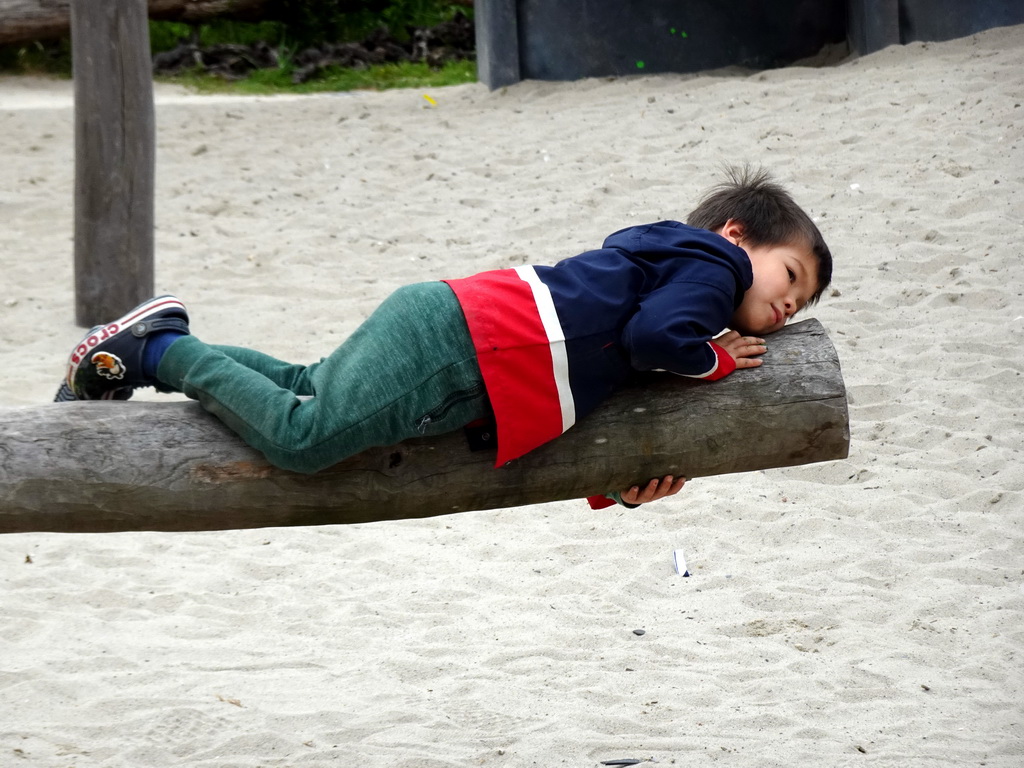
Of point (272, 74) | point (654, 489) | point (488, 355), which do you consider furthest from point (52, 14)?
point (654, 489)

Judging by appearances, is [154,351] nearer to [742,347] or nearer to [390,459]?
[390,459]

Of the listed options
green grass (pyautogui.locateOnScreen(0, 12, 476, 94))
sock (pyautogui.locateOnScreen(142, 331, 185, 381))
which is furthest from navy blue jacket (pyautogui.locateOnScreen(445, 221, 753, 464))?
green grass (pyautogui.locateOnScreen(0, 12, 476, 94))

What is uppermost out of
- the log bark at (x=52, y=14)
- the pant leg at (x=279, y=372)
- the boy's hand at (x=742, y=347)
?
the log bark at (x=52, y=14)

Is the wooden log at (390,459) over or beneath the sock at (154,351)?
beneath

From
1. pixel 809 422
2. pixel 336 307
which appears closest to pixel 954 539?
pixel 809 422

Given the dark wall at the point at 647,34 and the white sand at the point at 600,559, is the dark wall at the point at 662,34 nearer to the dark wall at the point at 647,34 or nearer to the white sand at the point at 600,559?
the dark wall at the point at 647,34

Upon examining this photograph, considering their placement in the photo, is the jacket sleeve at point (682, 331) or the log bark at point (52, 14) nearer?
the jacket sleeve at point (682, 331)

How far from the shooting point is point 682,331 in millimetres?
2090

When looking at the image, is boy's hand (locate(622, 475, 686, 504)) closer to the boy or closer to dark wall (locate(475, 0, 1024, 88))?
the boy

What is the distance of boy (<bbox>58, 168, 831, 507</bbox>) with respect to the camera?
2.09 metres

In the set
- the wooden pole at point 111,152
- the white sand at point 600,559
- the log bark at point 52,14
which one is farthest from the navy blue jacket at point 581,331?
the log bark at point 52,14

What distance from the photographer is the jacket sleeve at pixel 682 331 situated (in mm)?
2072

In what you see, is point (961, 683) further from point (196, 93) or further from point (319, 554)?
point (196, 93)

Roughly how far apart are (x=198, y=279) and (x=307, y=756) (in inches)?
162
